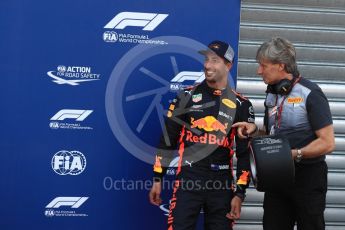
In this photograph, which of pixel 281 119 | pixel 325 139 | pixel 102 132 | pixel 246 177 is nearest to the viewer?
pixel 325 139

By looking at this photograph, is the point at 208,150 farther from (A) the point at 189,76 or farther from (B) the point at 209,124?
(A) the point at 189,76

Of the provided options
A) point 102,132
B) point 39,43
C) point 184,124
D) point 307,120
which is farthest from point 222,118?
point 39,43

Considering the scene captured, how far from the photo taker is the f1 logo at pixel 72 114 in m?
3.75

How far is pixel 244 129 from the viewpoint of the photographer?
3.47 m

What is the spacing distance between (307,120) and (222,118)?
24.3 inches

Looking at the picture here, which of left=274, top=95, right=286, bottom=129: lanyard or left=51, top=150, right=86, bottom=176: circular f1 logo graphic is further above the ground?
left=274, top=95, right=286, bottom=129: lanyard

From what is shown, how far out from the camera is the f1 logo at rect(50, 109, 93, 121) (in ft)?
12.3

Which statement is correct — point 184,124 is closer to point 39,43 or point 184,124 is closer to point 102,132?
point 102,132

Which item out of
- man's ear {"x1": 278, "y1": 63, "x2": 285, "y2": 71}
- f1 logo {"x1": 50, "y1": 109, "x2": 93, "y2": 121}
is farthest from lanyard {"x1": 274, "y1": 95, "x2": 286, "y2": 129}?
f1 logo {"x1": 50, "y1": 109, "x2": 93, "y2": 121}

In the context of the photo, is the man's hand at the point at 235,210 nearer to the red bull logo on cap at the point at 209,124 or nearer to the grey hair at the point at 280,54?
the red bull logo on cap at the point at 209,124

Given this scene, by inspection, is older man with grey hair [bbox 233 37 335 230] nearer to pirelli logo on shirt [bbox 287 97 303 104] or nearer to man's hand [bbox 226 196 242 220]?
pirelli logo on shirt [bbox 287 97 303 104]

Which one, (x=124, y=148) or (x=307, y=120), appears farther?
(x=124, y=148)

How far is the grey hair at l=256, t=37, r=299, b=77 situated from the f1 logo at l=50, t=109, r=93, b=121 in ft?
4.43

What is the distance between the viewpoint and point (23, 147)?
3699 mm
